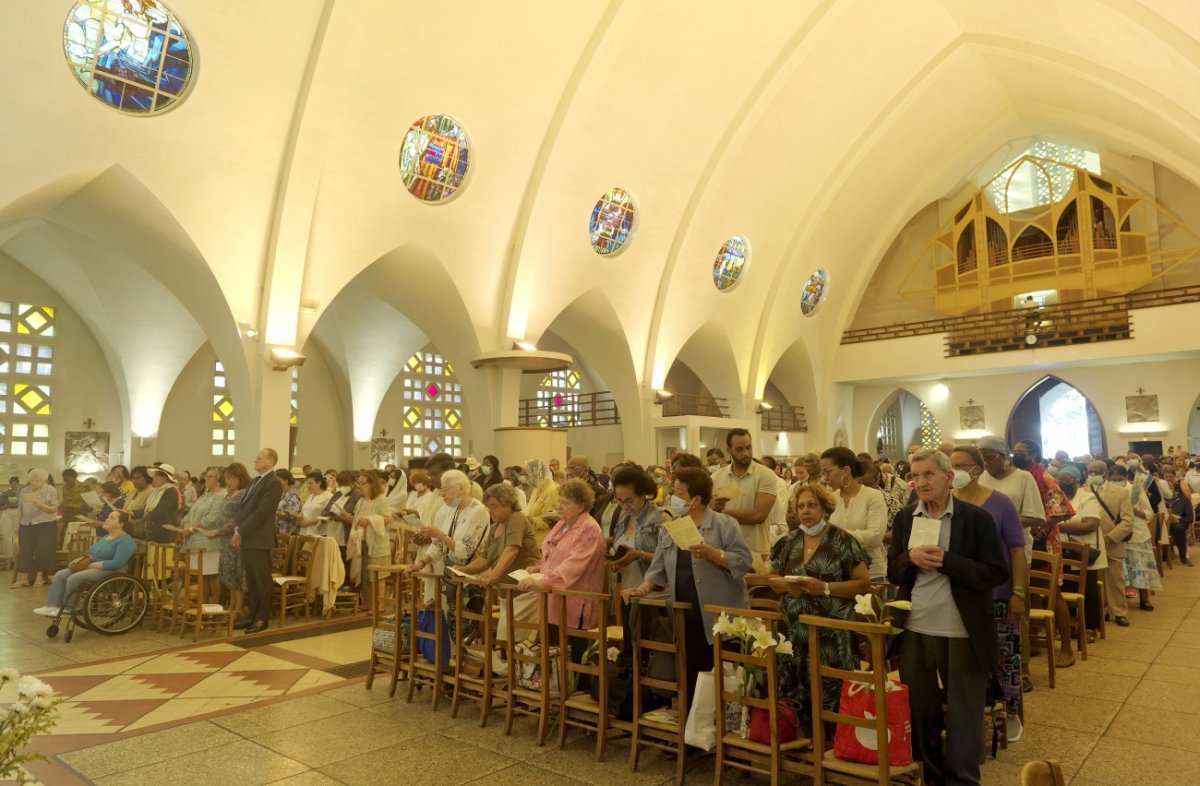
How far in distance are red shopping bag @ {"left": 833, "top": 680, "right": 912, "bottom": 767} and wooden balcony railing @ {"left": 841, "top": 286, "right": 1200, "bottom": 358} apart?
1977cm

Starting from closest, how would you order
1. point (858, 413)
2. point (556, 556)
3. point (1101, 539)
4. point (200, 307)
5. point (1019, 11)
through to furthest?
point (556, 556)
point (1101, 539)
point (200, 307)
point (1019, 11)
point (858, 413)

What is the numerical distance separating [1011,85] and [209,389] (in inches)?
805

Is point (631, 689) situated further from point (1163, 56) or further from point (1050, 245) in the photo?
point (1050, 245)

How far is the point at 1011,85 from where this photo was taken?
64.4ft

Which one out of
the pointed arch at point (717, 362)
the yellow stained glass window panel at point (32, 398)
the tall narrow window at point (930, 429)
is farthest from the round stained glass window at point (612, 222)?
the yellow stained glass window panel at point (32, 398)

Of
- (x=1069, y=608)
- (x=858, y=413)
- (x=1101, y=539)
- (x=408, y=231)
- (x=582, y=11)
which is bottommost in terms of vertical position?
(x=1069, y=608)

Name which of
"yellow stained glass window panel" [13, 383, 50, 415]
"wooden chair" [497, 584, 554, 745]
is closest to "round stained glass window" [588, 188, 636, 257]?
"yellow stained glass window panel" [13, 383, 50, 415]

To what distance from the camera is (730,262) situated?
65.3 feet

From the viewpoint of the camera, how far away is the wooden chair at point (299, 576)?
306 inches

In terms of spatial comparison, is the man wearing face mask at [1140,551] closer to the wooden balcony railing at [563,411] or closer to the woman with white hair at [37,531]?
the woman with white hair at [37,531]

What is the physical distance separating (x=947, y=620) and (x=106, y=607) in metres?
6.97

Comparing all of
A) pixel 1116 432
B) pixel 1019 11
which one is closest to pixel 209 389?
pixel 1019 11

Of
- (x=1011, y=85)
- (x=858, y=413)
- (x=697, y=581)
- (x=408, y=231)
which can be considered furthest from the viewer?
(x=858, y=413)

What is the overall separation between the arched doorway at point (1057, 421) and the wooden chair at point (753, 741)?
22.4 m
